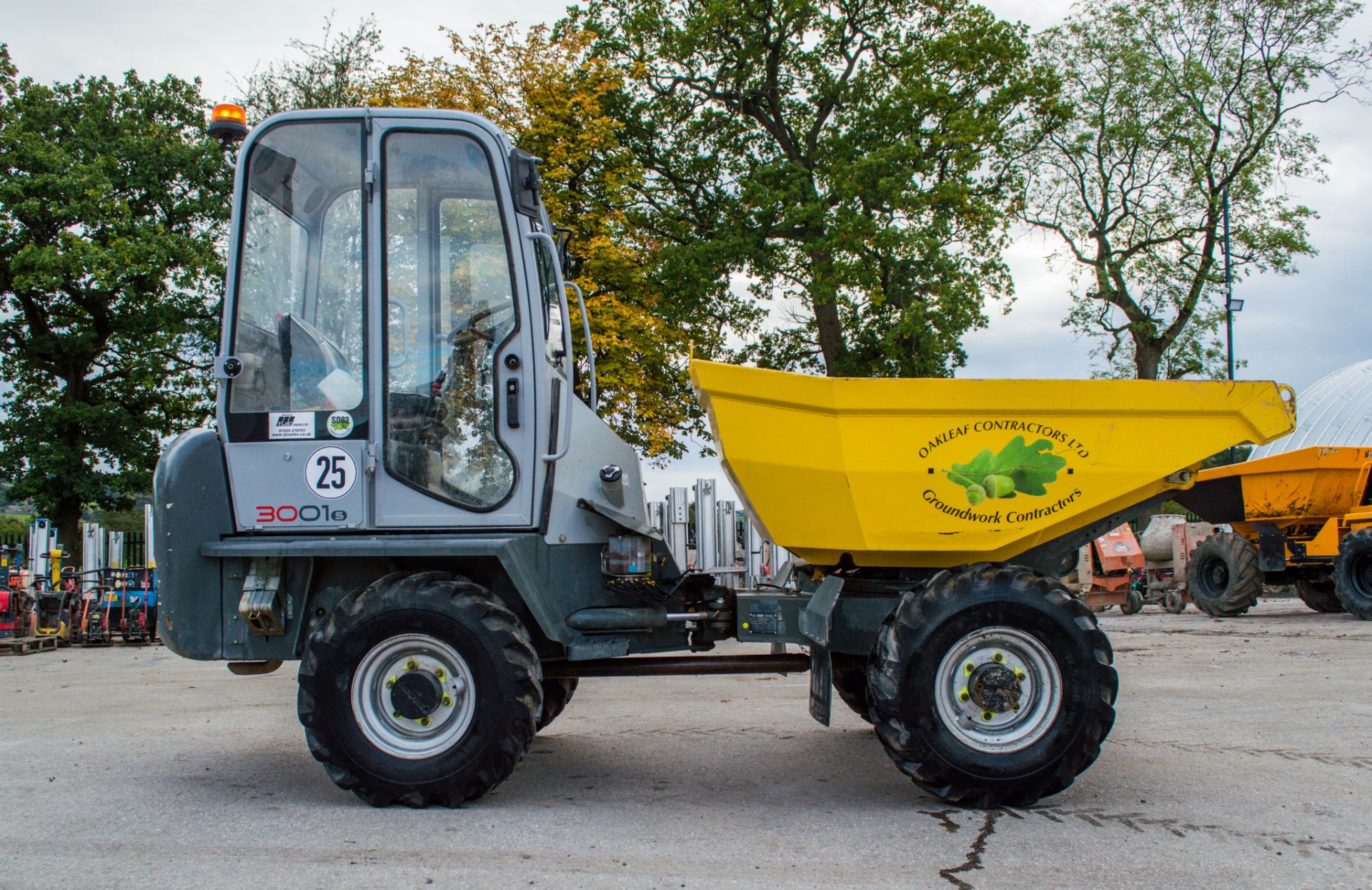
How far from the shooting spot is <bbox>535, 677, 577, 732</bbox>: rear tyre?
6211 mm

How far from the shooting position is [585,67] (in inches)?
963

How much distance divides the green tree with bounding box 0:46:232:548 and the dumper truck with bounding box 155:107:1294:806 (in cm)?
2392

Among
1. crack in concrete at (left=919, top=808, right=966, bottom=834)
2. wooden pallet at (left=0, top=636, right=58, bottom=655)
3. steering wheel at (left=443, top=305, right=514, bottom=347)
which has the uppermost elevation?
steering wheel at (left=443, top=305, right=514, bottom=347)

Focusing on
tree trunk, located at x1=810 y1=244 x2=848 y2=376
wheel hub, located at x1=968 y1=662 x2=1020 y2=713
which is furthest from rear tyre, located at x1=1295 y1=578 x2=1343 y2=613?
wheel hub, located at x1=968 y1=662 x2=1020 y2=713

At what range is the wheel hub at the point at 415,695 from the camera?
4844 millimetres

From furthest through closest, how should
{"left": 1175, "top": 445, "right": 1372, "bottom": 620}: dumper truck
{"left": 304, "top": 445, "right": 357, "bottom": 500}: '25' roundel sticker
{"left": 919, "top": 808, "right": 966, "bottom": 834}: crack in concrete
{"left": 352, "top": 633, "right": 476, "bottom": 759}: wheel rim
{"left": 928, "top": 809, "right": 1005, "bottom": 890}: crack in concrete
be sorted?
{"left": 1175, "top": 445, "right": 1372, "bottom": 620}: dumper truck < {"left": 304, "top": 445, "right": 357, "bottom": 500}: '25' roundel sticker < {"left": 352, "top": 633, "right": 476, "bottom": 759}: wheel rim < {"left": 919, "top": 808, "right": 966, "bottom": 834}: crack in concrete < {"left": 928, "top": 809, "right": 1005, "bottom": 890}: crack in concrete

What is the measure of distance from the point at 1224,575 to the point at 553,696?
13.3 meters

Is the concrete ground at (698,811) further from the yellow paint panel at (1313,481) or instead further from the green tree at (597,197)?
the green tree at (597,197)

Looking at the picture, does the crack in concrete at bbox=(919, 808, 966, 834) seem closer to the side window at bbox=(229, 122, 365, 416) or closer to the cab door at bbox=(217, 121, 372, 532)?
the cab door at bbox=(217, 121, 372, 532)

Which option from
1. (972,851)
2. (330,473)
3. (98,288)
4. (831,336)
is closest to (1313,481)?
(831,336)

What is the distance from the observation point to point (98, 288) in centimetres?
2711

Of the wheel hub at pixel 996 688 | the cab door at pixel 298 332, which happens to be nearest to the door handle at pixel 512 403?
the cab door at pixel 298 332

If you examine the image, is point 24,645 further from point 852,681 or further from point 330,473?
point 852,681

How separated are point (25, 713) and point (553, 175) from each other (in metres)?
15.5
